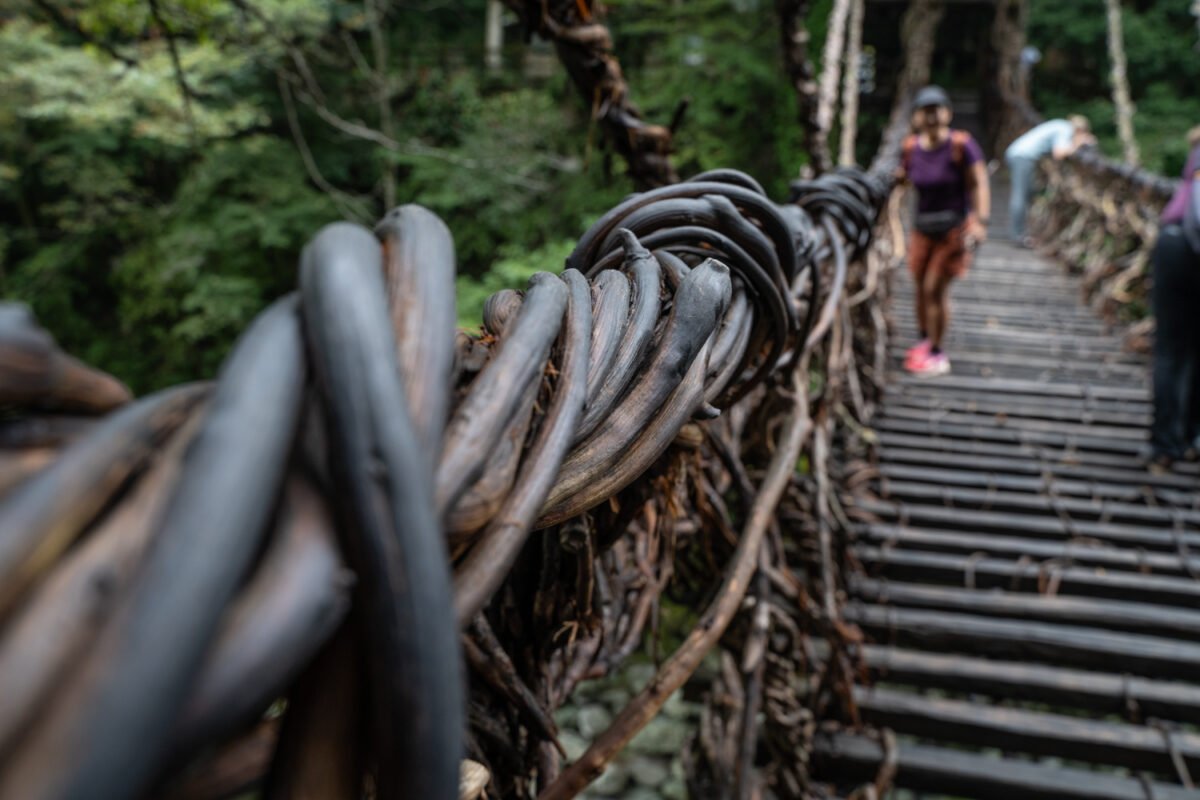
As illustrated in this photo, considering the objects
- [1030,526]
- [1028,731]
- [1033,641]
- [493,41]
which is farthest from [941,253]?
[493,41]

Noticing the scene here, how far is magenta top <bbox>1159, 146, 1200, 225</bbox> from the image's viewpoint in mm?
2582

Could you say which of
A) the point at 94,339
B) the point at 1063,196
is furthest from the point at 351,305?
the point at 94,339

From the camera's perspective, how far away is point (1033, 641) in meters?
1.97

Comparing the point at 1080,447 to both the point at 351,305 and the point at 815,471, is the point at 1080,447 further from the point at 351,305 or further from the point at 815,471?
the point at 351,305

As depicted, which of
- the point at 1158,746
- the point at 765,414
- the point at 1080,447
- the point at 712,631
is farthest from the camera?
the point at 1080,447

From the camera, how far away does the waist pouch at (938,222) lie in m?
3.56

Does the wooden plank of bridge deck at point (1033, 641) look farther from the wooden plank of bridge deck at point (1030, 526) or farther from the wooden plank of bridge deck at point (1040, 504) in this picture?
the wooden plank of bridge deck at point (1040, 504)

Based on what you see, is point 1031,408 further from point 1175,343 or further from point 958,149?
point 958,149

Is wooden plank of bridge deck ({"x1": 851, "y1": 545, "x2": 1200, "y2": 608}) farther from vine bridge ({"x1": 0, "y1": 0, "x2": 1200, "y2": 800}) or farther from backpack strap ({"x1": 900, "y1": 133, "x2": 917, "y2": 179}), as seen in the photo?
backpack strap ({"x1": 900, "y1": 133, "x2": 917, "y2": 179})

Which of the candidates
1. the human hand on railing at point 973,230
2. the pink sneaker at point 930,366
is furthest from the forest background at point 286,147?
the human hand on railing at point 973,230

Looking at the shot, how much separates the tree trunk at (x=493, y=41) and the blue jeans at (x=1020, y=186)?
6.49m

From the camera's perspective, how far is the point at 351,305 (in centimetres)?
26

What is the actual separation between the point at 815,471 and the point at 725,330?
101 cm

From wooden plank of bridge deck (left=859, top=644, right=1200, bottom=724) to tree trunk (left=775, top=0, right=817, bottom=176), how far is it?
213 centimetres
